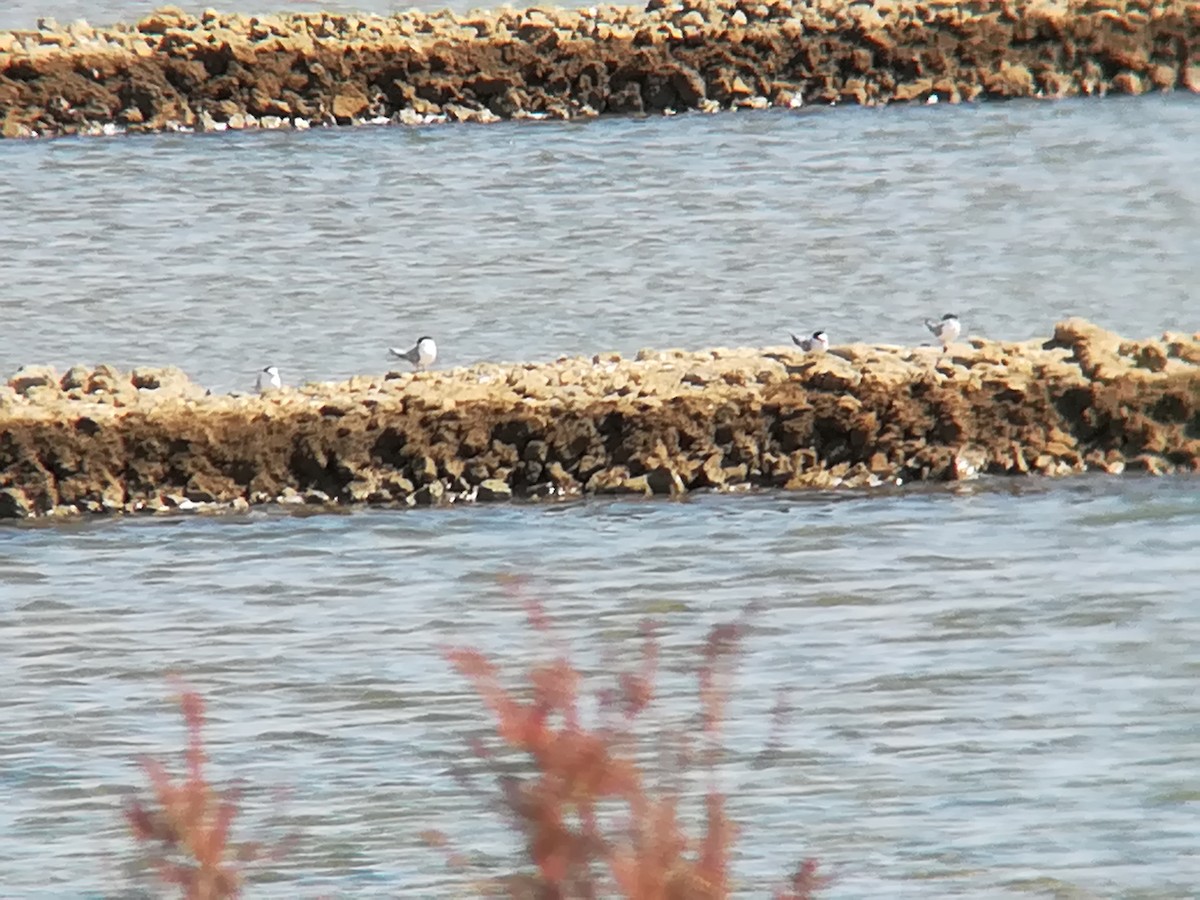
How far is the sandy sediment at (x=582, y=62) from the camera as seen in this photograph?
27828 mm

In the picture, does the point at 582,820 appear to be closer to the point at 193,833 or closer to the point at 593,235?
the point at 193,833

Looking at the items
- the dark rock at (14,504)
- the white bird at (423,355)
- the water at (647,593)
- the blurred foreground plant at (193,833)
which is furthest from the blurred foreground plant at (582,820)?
the white bird at (423,355)

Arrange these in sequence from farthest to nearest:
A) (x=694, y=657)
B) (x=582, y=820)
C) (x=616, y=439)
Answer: (x=616, y=439)
(x=694, y=657)
(x=582, y=820)

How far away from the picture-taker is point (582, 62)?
28.5 metres

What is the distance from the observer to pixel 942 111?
28.5m

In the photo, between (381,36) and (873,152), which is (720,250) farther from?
(381,36)

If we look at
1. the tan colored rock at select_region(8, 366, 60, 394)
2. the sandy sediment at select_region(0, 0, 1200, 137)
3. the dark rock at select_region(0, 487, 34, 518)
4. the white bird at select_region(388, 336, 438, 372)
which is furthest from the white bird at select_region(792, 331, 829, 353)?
the sandy sediment at select_region(0, 0, 1200, 137)

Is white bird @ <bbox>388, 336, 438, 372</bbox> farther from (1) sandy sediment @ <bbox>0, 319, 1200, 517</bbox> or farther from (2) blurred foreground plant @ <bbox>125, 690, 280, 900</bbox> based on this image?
(2) blurred foreground plant @ <bbox>125, 690, 280, 900</bbox>

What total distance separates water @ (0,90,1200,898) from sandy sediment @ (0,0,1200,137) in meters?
3.87

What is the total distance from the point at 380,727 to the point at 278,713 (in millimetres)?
469

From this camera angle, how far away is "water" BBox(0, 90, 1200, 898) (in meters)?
8.92

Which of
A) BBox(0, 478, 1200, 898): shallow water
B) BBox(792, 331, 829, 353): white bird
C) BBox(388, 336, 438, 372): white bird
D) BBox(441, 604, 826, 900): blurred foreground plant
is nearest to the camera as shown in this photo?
BBox(441, 604, 826, 900): blurred foreground plant

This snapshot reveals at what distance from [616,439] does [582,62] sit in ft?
50.4

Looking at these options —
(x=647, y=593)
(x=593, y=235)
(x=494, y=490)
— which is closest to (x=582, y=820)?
(x=647, y=593)
